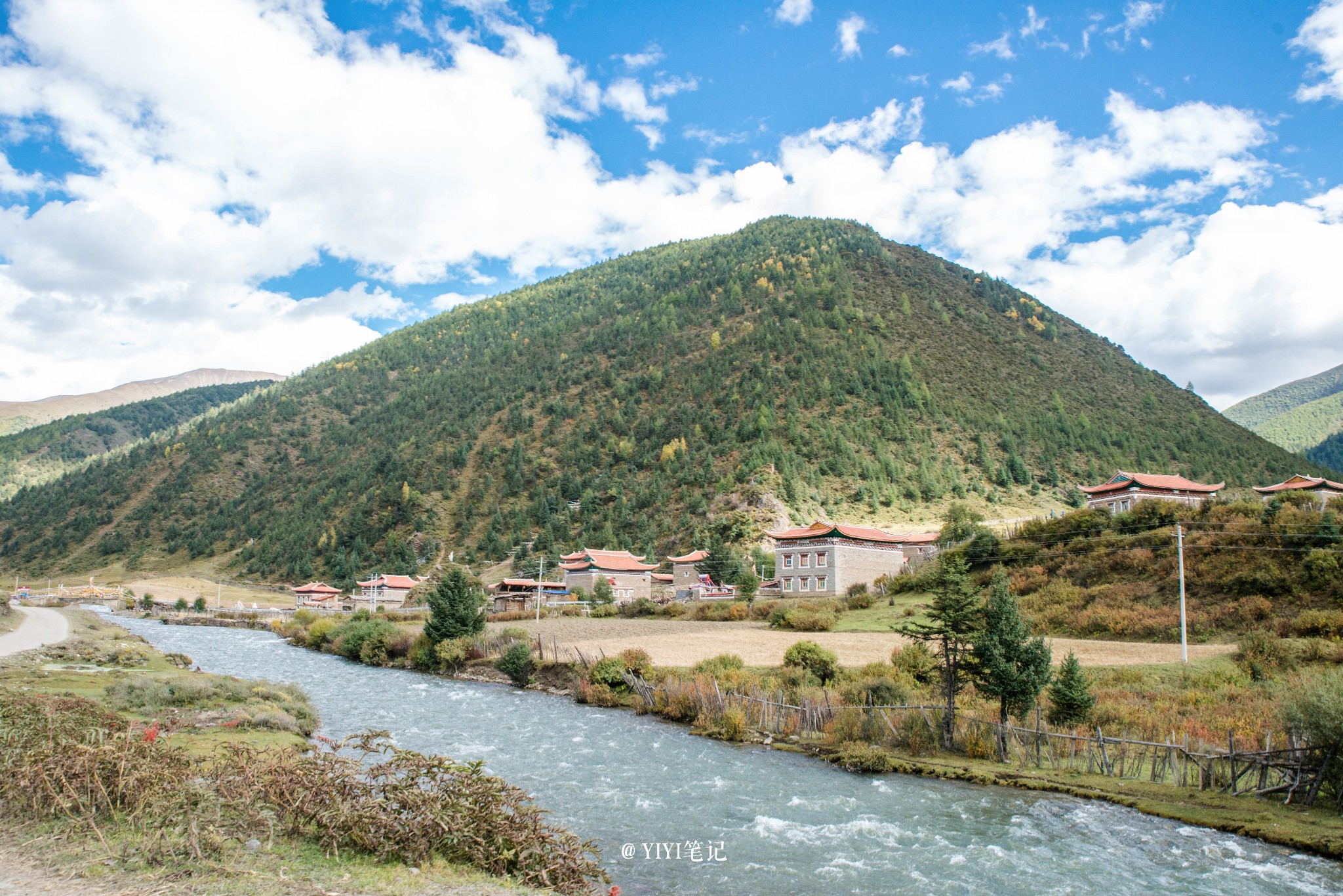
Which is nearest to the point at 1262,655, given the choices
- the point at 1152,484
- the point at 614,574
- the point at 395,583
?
the point at 1152,484

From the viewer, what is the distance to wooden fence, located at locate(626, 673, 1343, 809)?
1577cm

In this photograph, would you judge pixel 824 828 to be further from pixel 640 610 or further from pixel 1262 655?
pixel 640 610

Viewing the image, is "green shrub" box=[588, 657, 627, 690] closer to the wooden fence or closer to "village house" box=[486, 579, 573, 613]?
the wooden fence

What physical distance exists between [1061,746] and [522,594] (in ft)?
215

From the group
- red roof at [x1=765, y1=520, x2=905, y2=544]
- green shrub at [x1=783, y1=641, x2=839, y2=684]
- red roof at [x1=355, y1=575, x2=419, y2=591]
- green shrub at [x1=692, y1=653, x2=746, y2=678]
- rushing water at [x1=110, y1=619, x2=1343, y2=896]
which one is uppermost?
red roof at [x1=765, y1=520, x2=905, y2=544]

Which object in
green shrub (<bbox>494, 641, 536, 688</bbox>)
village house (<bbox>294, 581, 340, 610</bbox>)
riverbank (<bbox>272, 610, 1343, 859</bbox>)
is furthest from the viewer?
village house (<bbox>294, 581, 340, 610</bbox>)

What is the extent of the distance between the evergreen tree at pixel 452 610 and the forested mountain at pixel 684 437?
4863 centimetres

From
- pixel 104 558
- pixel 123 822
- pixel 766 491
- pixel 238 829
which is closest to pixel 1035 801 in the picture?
pixel 238 829

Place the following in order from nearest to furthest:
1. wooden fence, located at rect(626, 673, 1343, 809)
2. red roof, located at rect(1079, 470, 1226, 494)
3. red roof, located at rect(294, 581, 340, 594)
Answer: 1. wooden fence, located at rect(626, 673, 1343, 809)
2. red roof, located at rect(1079, 470, 1226, 494)
3. red roof, located at rect(294, 581, 340, 594)

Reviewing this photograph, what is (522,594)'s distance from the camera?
79.2m

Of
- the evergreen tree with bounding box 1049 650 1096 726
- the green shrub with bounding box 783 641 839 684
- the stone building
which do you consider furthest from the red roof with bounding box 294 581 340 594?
the evergreen tree with bounding box 1049 650 1096 726

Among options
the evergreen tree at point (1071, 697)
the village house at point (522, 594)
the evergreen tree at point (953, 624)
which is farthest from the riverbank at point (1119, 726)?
the village house at point (522, 594)

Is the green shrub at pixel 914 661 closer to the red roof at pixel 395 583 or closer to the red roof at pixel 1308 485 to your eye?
the red roof at pixel 1308 485

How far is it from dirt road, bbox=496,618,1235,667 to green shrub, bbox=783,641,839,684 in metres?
2.18
